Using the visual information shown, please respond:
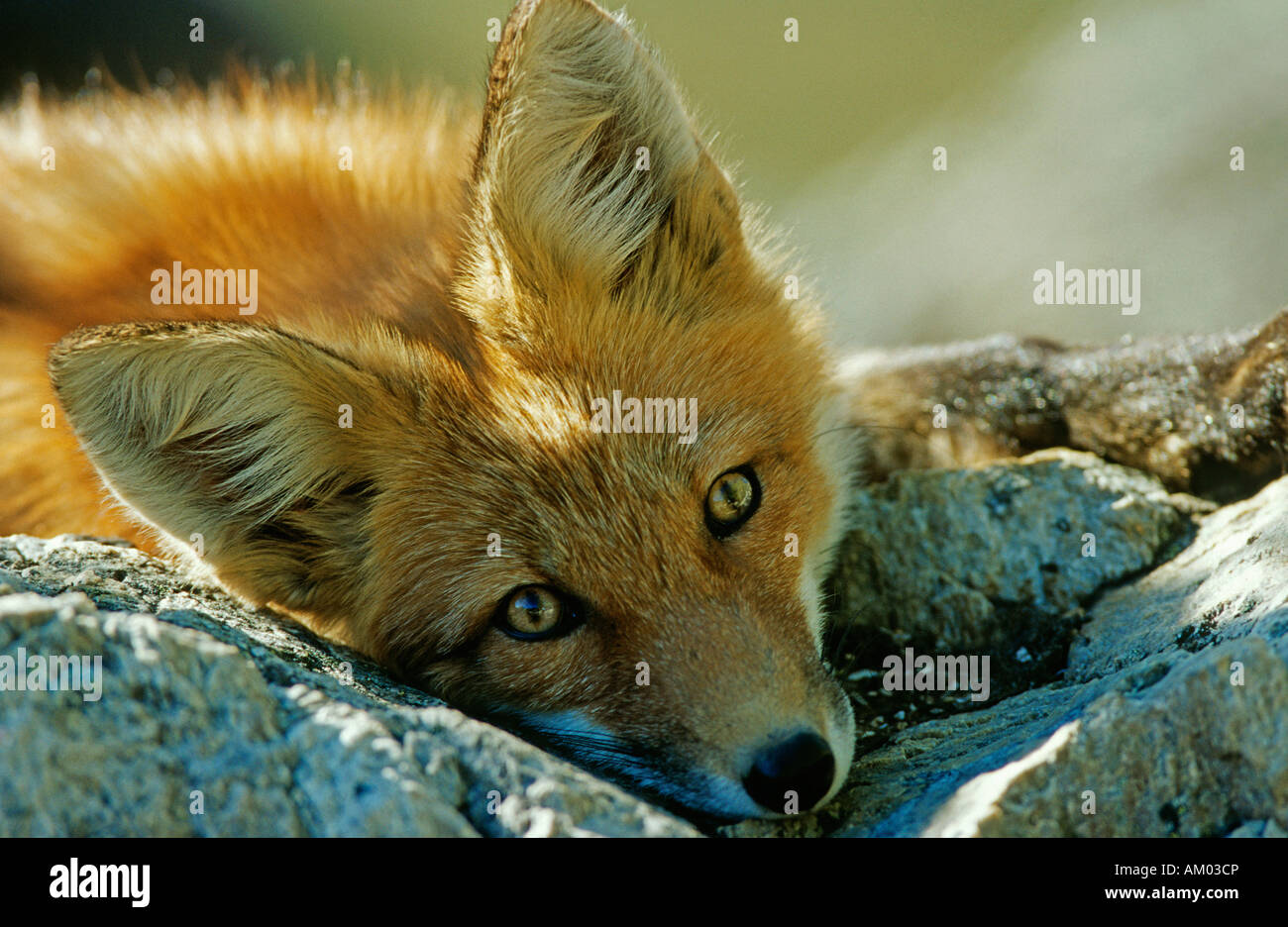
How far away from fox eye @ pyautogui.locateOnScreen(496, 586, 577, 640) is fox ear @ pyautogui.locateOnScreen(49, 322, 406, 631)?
1.75ft

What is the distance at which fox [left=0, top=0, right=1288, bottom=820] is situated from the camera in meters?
2.70

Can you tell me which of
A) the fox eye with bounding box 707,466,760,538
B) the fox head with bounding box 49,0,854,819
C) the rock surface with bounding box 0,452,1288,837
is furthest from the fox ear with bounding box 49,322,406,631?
the fox eye with bounding box 707,466,760,538

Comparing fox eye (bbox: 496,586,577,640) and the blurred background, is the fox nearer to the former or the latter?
fox eye (bbox: 496,586,577,640)

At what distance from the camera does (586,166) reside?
3.40 metres

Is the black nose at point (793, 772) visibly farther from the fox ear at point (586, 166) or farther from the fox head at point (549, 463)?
the fox ear at point (586, 166)

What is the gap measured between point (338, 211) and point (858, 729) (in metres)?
2.53

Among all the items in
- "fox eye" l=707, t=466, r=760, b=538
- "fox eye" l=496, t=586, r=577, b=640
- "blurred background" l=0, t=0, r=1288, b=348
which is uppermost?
"blurred background" l=0, t=0, r=1288, b=348

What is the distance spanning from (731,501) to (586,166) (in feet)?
3.85

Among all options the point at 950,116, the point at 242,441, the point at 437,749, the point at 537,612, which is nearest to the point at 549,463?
the point at 537,612

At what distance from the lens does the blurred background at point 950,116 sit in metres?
6.49

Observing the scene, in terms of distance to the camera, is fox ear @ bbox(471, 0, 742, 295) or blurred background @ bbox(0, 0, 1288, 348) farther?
blurred background @ bbox(0, 0, 1288, 348)

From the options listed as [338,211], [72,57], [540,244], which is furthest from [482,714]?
[72,57]

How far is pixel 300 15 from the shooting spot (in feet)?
34.7

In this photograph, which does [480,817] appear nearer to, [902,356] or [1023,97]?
[902,356]
